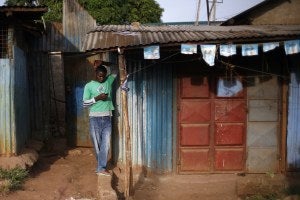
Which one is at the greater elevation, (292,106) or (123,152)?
(292,106)

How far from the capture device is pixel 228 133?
8711 millimetres

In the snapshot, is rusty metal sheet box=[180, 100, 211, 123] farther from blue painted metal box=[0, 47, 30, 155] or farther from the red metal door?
→ blue painted metal box=[0, 47, 30, 155]

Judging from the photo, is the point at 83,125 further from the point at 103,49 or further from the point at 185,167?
the point at 103,49

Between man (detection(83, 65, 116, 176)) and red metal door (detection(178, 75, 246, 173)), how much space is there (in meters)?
1.72

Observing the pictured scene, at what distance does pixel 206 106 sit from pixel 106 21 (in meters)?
12.7

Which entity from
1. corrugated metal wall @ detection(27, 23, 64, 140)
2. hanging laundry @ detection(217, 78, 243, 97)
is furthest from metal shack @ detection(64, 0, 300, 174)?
corrugated metal wall @ detection(27, 23, 64, 140)

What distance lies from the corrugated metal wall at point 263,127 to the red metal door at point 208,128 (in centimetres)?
18

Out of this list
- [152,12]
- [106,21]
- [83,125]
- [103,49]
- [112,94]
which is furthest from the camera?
[152,12]

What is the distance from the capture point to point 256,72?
8.62m

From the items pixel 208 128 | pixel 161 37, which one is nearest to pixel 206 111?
pixel 208 128

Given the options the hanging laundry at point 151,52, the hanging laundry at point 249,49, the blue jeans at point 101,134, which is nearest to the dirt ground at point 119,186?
the blue jeans at point 101,134

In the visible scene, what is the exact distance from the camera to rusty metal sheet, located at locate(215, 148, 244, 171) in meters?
8.73

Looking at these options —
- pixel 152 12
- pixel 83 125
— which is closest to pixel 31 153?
pixel 83 125

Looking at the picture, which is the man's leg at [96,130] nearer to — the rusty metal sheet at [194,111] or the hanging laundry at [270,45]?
the rusty metal sheet at [194,111]
